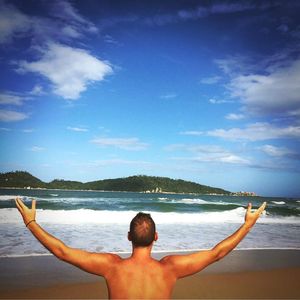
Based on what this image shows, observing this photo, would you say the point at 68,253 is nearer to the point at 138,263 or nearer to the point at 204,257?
the point at 138,263

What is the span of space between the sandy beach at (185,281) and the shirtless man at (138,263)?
3.58 meters

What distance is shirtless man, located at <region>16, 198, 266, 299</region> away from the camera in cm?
218

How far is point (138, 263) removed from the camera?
2262mm

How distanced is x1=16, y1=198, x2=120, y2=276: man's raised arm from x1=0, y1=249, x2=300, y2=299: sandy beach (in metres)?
3.61

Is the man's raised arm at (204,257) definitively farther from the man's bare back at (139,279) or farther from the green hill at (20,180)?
the green hill at (20,180)

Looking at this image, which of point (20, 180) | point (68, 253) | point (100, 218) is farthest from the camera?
point (20, 180)

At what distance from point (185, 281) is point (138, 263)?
14.8 ft

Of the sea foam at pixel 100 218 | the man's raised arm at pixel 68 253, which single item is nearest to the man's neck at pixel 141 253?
the man's raised arm at pixel 68 253

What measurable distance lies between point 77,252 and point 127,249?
799 centimetres

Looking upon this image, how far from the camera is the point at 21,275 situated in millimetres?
6402

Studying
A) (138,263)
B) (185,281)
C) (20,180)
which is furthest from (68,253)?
(20,180)

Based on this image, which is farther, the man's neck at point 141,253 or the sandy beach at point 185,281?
the sandy beach at point 185,281

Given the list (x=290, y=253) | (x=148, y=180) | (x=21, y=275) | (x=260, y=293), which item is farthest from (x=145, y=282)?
(x=148, y=180)

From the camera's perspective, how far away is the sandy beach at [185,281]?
5555 mm
